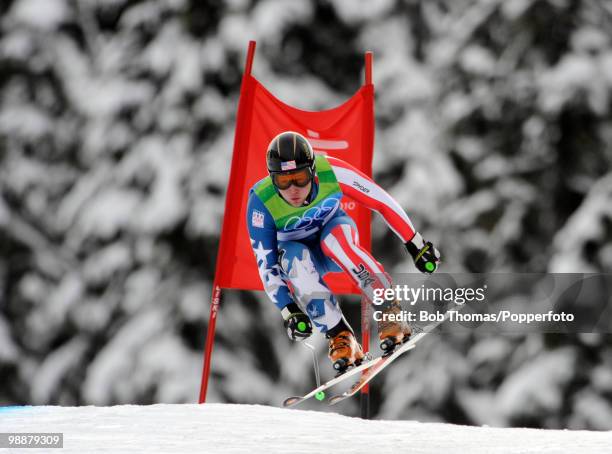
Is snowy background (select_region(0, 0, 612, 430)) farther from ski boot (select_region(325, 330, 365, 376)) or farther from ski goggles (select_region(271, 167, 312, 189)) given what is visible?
ski goggles (select_region(271, 167, 312, 189))

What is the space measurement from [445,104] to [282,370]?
3606 millimetres

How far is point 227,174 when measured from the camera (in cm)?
1052

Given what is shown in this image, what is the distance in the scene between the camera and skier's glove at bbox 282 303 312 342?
457cm

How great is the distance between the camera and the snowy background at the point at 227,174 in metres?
10.5

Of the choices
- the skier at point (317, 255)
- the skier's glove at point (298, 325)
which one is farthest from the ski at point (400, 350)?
the skier's glove at point (298, 325)

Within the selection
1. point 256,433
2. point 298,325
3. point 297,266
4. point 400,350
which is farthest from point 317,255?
point 256,433

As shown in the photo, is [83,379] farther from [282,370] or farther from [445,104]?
[445,104]

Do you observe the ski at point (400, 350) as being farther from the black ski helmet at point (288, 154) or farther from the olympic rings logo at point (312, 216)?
the black ski helmet at point (288, 154)

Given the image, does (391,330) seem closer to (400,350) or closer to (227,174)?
(400,350)

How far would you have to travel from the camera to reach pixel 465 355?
1105 centimetres

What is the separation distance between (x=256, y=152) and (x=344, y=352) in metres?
1.62

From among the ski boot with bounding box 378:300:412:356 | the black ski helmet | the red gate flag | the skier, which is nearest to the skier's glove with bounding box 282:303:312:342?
the skier

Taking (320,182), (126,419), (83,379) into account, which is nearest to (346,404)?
(83,379)

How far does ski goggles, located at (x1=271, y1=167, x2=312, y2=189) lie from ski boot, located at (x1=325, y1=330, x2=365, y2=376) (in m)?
0.78
